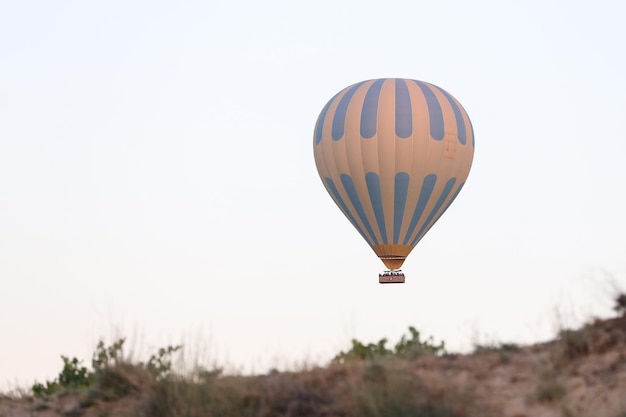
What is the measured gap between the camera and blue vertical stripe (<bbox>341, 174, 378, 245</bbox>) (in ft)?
141

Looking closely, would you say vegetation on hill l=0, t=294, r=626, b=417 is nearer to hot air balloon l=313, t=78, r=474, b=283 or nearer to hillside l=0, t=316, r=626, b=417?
hillside l=0, t=316, r=626, b=417

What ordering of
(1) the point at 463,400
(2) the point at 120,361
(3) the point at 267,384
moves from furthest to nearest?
(2) the point at 120,361 → (3) the point at 267,384 → (1) the point at 463,400

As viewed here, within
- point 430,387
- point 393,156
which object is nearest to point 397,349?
point 430,387

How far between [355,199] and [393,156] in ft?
7.72

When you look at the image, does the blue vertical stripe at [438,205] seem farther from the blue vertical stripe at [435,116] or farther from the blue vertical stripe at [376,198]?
the blue vertical stripe at [435,116]

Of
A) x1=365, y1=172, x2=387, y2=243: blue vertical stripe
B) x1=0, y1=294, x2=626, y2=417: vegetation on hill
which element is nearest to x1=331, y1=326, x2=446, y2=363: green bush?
x1=0, y1=294, x2=626, y2=417: vegetation on hill

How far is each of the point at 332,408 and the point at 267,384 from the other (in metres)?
1.13

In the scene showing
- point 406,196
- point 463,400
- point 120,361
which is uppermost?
point 406,196

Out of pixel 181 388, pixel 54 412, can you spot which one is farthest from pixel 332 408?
pixel 54 412

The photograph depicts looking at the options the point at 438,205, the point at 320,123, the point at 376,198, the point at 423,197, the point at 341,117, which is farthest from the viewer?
the point at 320,123

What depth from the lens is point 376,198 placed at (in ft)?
141

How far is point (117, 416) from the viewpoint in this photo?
15.9 m

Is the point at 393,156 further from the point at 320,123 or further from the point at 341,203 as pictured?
the point at 320,123

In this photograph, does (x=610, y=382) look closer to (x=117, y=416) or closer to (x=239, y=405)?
(x=239, y=405)
